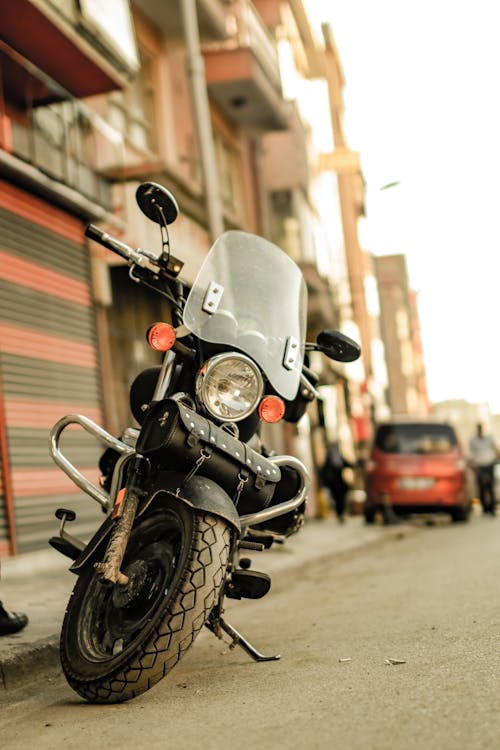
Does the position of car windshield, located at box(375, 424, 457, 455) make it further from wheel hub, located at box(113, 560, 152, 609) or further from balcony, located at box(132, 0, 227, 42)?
wheel hub, located at box(113, 560, 152, 609)

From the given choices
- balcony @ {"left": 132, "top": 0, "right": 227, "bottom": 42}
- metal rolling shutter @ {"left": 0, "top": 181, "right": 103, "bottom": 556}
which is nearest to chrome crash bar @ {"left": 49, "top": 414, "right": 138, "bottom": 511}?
metal rolling shutter @ {"left": 0, "top": 181, "right": 103, "bottom": 556}

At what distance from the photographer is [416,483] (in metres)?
18.5

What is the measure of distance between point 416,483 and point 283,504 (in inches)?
545

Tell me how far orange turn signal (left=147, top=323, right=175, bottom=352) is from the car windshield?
14323 millimetres

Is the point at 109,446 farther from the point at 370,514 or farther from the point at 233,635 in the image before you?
the point at 370,514

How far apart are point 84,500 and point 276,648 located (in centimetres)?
742

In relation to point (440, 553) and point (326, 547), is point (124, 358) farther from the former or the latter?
point (440, 553)

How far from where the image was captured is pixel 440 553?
11.7m

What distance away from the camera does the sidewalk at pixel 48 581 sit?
530 centimetres

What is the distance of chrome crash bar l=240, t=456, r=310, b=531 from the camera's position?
481 cm

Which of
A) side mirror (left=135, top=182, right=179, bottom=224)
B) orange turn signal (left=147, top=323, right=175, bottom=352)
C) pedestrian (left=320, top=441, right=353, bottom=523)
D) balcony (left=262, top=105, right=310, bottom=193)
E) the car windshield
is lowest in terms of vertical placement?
pedestrian (left=320, top=441, right=353, bottom=523)

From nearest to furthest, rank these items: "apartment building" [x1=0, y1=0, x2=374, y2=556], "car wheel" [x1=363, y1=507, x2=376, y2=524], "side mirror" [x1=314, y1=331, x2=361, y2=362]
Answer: "side mirror" [x1=314, y1=331, x2=361, y2=362]
"apartment building" [x1=0, y1=0, x2=374, y2=556]
"car wheel" [x1=363, y1=507, x2=376, y2=524]

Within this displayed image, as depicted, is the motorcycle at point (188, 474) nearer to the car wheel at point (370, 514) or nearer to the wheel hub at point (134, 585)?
the wheel hub at point (134, 585)

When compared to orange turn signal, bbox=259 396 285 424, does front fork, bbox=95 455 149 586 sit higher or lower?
lower
